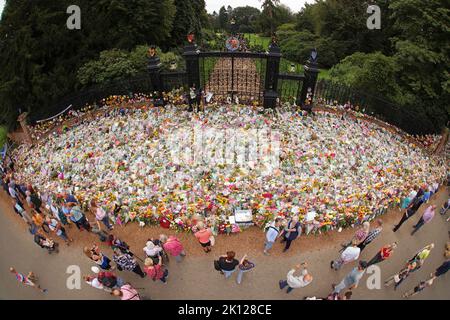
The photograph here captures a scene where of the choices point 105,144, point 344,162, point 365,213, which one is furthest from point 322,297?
point 105,144

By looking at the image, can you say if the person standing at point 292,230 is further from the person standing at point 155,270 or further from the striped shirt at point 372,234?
the person standing at point 155,270

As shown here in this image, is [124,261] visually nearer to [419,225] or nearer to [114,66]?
[419,225]

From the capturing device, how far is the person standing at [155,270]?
593cm

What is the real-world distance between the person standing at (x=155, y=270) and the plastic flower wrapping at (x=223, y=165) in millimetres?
1461

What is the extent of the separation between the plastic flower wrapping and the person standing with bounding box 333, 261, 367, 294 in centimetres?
175

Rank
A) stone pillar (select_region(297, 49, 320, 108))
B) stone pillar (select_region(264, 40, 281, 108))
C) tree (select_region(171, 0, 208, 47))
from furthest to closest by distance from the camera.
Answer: tree (select_region(171, 0, 208, 47))
stone pillar (select_region(297, 49, 320, 108))
stone pillar (select_region(264, 40, 281, 108))

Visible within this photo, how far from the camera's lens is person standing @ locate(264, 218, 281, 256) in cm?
677

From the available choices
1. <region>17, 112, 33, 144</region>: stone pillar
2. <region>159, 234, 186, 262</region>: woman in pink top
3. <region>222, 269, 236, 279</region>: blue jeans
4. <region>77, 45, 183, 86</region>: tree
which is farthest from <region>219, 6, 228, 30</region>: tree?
<region>222, 269, 236, 279</region>: blue jeans

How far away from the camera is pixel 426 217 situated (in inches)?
295

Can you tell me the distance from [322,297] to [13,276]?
7949mm

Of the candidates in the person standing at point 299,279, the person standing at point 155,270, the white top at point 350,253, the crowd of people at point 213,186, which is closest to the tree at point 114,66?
the crowd of people at point 213,186

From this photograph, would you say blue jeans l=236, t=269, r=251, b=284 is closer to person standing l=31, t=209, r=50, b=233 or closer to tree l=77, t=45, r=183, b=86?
person standing l=31, t=209, r=50, b=233

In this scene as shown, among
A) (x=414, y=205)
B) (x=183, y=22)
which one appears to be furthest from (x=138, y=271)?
(x=183, y=22)

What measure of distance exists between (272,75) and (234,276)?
308 inches
